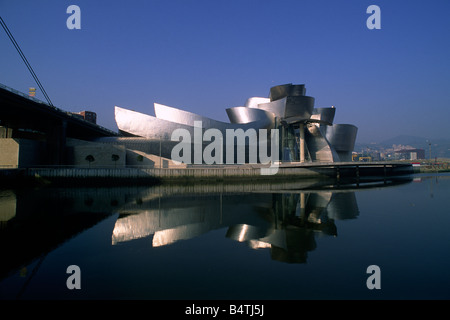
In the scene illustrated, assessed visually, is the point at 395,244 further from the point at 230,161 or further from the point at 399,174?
the point at 399,174

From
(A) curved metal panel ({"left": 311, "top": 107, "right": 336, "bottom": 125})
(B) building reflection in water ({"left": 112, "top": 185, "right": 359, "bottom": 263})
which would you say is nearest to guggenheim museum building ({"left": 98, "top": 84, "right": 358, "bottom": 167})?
(A) curved metal panel ({"left": 311, "top": 107, "right": 336, "bottom": 125})

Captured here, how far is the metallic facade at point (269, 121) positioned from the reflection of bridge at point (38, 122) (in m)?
Answer: 6.12

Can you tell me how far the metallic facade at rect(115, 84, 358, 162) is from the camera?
29.7 m

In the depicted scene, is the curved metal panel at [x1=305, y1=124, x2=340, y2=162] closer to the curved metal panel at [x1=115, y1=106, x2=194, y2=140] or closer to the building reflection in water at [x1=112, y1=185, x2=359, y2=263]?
the curved metal panel at [x1=115, y1=106, x2=194, y2=140]

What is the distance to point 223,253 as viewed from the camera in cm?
653

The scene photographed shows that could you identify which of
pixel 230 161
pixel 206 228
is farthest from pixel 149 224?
pixel 230 161

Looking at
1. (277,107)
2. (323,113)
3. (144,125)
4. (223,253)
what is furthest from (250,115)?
(223,253)

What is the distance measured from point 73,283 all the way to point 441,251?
27.6 ft

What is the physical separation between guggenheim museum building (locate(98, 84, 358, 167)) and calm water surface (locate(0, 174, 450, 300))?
1645 centimetres

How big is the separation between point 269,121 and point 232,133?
5.52 m

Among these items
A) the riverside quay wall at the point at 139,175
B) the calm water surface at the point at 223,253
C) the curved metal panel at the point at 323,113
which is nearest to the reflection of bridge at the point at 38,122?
the riverside quay wall at the point at 139,175

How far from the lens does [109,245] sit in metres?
7.24

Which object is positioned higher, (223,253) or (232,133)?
(232,133)

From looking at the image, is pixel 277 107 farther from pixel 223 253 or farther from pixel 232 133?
pixel 223 253
